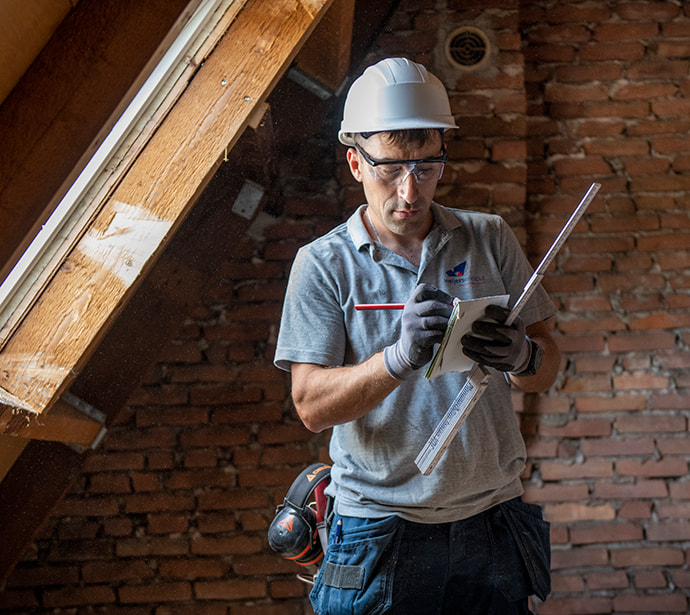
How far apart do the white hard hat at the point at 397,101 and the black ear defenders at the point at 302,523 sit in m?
0.81

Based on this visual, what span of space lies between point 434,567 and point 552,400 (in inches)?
43.8

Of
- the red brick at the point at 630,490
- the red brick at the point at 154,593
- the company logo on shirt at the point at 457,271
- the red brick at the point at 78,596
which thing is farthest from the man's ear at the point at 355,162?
the red brick at the point at 78,596

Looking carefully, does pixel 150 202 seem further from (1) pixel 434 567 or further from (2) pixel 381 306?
(1) pixel 434 567

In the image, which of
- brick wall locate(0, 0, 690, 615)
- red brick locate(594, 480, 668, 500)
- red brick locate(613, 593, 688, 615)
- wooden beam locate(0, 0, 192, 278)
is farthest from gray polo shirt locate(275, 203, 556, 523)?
red brick locate(613, 593, 688, 615)

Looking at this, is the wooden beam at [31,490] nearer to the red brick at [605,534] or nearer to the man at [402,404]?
the man at [402,404]

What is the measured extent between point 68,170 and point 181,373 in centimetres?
98

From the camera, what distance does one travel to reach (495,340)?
3.63 ft

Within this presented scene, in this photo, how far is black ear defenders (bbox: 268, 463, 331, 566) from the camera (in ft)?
4.93

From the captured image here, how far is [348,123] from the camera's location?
133cm

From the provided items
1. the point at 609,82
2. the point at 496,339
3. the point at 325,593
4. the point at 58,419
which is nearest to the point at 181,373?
the point at 58,419

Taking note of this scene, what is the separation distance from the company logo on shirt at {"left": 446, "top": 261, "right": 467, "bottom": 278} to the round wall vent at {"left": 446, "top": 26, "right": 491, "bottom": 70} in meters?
1.00

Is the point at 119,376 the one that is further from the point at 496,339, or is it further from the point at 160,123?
the point at 496,339

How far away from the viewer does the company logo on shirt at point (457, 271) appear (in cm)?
130

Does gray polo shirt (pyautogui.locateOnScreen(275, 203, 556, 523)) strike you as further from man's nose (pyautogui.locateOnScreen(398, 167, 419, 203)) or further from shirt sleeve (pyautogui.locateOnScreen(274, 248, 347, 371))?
man's nose (pyautogui.locateOnScreen(398, 167, 419, 203))
